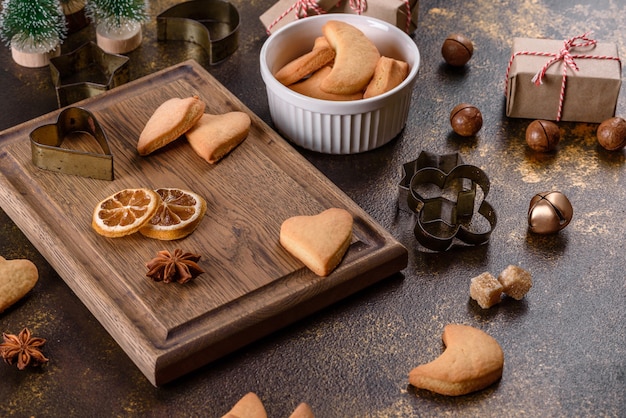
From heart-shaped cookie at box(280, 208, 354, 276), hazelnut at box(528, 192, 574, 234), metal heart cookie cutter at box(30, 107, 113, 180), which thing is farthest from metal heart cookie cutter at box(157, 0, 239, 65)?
hazelnut at box(528, 192, 574, 234)

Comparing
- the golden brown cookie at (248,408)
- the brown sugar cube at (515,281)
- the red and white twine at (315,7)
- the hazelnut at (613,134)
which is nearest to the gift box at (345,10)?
the red and white twine at (315,7)

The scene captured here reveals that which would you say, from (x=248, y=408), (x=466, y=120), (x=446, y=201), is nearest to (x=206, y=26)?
(x=466, y=120)

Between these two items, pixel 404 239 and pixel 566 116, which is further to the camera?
pixel 566 116

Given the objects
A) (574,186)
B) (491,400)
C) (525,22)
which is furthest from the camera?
(525,22)

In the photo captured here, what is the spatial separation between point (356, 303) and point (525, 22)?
0.96 meters

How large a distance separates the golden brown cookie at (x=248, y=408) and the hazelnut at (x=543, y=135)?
2.49 ft

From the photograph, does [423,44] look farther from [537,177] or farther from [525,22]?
[537,177]

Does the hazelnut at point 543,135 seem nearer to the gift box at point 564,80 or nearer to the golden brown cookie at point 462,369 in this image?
the gift box at point 564,80

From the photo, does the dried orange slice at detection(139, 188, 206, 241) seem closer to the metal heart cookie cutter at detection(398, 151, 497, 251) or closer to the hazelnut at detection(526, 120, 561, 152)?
the metal heart cookie cutter at detection(398, 151, 497, 251)

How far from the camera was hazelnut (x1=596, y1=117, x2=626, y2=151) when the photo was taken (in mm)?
1626

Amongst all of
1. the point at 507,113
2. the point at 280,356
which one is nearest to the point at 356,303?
the point at 280,356

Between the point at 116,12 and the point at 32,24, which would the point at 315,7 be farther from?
the point at 32,24

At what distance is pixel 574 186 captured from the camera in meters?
1.59

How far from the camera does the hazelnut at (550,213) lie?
1.45 m
